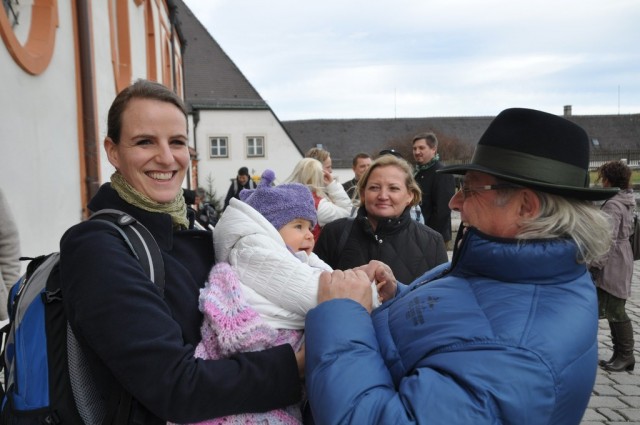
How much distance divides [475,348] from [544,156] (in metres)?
0.65

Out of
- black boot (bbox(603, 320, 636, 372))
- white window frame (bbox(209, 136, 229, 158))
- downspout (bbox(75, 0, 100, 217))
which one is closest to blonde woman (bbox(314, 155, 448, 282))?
black boot (bbox(603, 320, 636, 372))

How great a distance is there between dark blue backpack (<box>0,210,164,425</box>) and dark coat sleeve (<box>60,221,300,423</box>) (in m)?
0.06

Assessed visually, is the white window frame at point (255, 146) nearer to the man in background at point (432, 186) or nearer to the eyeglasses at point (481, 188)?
→ the man in background at point (432, 186)

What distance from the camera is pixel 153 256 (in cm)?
164

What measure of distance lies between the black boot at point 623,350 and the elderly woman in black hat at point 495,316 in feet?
14.6

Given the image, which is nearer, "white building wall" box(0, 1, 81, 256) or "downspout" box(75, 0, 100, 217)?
"white building wall" box(0, 1, 81, 256)

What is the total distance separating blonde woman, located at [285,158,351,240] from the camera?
Result: 18.0ft

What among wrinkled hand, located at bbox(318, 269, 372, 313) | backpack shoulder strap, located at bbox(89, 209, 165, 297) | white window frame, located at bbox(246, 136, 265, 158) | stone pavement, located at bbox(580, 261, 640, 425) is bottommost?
stone pavement, located at bbox(580, 261, 640, 425)

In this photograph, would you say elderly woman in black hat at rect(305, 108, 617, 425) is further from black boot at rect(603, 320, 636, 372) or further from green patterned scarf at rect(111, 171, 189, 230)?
black boot at rect(603, 320, 636, 372)

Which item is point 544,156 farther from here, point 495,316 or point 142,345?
point 142,345

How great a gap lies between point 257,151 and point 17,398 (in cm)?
3388

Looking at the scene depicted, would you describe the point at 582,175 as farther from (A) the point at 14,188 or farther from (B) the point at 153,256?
(A) the point at 14,188

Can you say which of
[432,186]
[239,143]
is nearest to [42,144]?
[432,186]

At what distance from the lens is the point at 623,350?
5.55 meters
